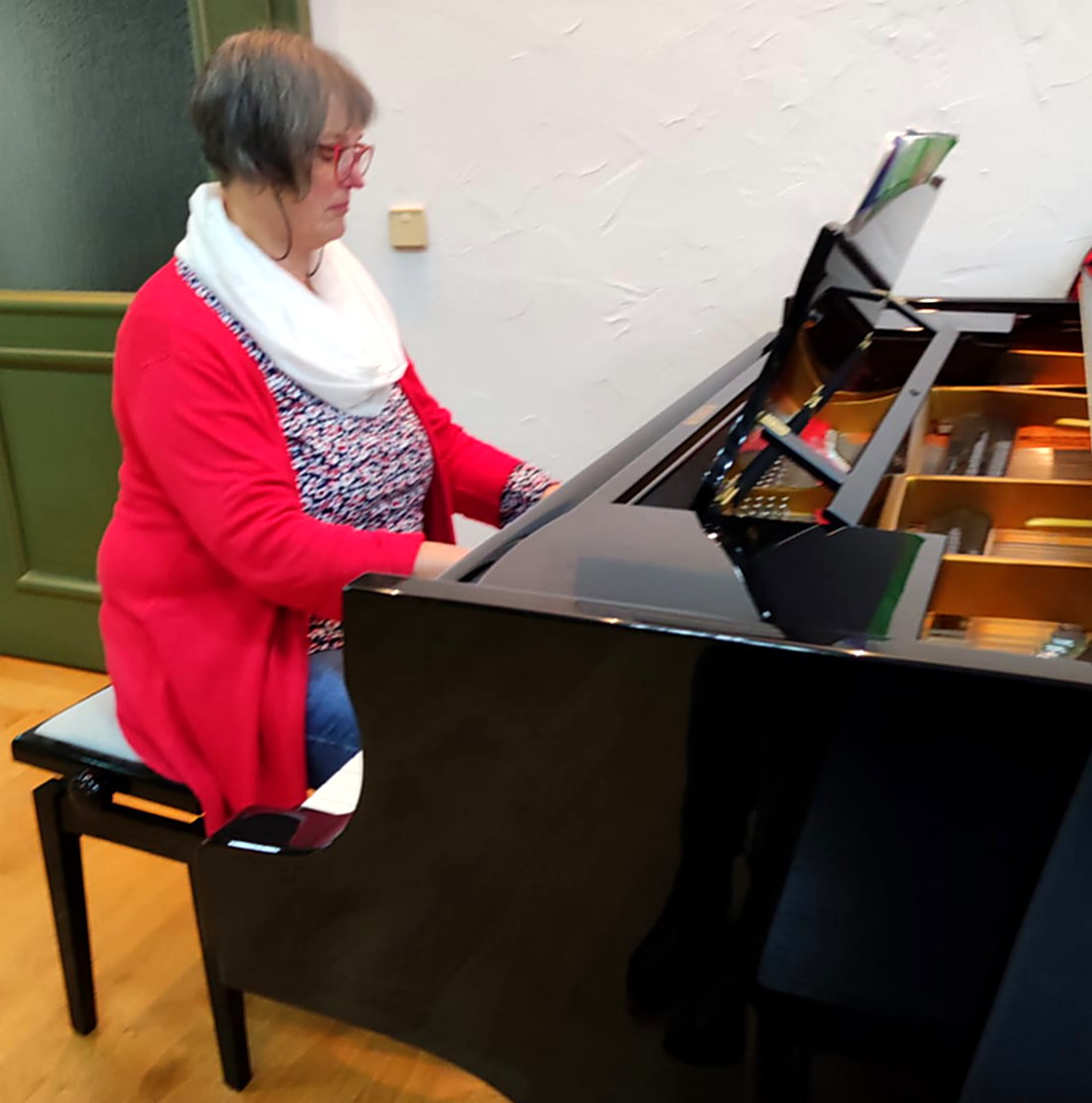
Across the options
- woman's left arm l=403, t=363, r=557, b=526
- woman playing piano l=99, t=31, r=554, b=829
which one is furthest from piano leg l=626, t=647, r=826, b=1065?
woman's left arm l=403, t=363, r=557, b=526

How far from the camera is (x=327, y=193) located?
3.91ft

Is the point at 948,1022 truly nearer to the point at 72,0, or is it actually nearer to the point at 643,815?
the point at 643,815

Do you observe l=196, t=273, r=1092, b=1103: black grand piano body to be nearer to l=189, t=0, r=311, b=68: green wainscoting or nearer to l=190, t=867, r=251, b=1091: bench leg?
l=190, t=867, r=251, b=1091: bench leg

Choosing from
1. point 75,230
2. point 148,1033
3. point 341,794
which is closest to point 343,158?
point 341,794

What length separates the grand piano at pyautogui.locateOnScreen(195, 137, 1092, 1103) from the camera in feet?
2.05

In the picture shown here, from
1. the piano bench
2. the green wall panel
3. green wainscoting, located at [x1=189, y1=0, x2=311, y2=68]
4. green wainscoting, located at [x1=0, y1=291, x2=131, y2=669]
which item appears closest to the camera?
the piano bench

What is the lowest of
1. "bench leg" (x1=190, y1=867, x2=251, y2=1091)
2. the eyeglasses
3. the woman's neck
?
"bench leg" (x1=190, y1=867, x2=251, y2=1091)

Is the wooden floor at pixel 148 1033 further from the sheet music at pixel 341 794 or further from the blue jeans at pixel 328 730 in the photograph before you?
the sheet music at pixel 341 794

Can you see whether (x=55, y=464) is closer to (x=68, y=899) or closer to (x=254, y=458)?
(x=68, y=899)

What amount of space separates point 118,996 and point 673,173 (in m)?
1.56

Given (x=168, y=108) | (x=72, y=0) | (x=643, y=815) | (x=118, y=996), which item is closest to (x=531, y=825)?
(x=643, y=815)

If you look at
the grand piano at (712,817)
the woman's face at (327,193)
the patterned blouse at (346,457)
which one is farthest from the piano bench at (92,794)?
the woman's face at (327,193)

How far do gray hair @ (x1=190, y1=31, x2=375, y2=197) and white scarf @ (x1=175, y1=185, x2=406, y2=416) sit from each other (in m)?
0.07

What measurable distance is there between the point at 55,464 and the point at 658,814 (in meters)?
1.96
